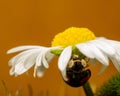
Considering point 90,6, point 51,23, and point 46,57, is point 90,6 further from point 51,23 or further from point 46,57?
point 46,57

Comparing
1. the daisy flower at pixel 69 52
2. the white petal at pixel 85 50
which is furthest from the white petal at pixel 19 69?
the white petal at pixel 85 50

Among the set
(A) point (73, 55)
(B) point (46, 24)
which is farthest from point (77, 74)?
(B) point (46, 24)

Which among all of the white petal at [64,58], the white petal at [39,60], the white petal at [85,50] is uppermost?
the white petal at [85,50]

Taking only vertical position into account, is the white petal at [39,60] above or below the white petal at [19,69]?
above

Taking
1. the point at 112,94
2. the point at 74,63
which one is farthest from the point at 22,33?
the point at 74,63

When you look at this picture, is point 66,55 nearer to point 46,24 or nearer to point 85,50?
point 85,50

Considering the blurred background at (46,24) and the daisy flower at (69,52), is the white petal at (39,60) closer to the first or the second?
the daisy flower at (69,52)

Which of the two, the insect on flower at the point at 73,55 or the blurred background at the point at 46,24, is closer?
the insect on flower at the point at 73,55
